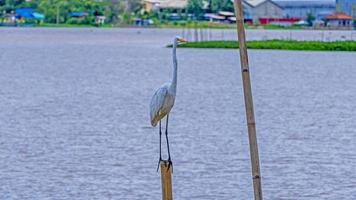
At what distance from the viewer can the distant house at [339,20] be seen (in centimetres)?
17812

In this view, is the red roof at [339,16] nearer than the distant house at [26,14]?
Yes

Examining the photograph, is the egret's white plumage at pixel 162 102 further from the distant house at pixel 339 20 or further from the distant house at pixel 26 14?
the distant house at pixel 26 14

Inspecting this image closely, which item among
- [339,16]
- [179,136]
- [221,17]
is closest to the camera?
[179,136]

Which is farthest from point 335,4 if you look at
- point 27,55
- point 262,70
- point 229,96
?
point 229,96

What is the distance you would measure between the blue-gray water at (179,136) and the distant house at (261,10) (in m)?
117

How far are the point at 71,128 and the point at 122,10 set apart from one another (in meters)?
157

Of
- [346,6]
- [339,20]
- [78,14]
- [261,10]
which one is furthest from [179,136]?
[261,10]

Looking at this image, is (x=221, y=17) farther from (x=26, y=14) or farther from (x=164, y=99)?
(x=164, y=99)

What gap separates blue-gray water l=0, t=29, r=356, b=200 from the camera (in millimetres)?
24016

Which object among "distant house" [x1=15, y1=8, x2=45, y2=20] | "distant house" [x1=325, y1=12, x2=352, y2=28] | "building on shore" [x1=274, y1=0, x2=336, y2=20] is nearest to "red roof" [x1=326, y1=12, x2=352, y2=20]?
"distant house" [x1=325, y1=12, x2=352, y2=28]

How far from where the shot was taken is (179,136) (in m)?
32.1

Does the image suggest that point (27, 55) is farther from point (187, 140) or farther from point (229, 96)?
point (187, 140)

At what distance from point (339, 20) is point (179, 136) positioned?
148187 mm

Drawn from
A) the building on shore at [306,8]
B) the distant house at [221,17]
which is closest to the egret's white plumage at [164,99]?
the building on shore at [306,8]
